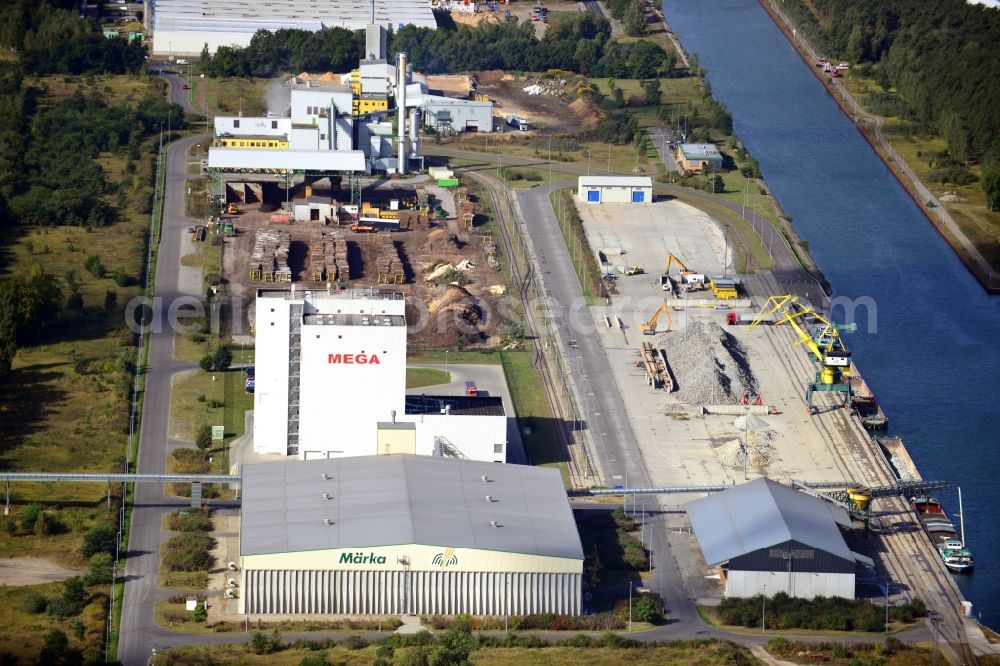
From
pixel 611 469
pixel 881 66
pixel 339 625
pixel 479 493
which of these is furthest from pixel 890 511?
pixel 881 66

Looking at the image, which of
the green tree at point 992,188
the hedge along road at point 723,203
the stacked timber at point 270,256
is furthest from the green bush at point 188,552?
the green tree at point 992,188

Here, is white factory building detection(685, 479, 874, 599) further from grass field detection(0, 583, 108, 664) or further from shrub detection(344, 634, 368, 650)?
grass field detection(0, 583, 108, 664)

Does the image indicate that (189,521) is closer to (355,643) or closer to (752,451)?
(355,643)

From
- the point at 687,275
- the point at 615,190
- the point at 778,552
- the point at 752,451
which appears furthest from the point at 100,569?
the point at 615,190

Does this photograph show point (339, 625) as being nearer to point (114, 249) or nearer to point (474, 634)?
point (474, 634)

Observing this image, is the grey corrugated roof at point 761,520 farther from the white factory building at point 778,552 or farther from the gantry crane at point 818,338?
the gantry crane at point 818,338
